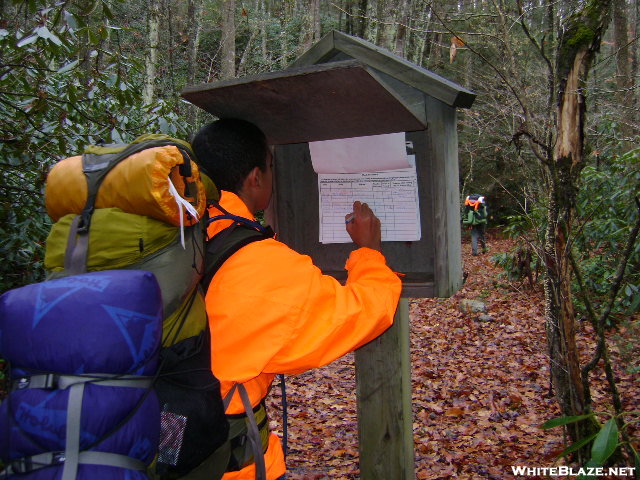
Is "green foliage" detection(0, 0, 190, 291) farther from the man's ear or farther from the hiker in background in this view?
the hiker in background

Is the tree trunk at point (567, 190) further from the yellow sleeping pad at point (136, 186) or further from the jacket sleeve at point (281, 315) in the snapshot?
the yellow sleeping pad at point (136, 186)

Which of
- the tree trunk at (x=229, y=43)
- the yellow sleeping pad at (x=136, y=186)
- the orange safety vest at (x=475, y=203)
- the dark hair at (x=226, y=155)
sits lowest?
the yellow sleeping pad at (x=136, y=186)

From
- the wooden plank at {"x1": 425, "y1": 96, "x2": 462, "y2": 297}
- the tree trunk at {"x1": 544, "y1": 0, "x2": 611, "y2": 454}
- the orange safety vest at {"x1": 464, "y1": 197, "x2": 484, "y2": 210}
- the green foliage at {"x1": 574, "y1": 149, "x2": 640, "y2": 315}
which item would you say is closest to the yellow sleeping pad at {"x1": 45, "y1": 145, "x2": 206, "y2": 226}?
the wooden plank at {"x1": 425, "y1": 96, "x2": 462, "y2": 297}

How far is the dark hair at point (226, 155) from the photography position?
2025 millimetres

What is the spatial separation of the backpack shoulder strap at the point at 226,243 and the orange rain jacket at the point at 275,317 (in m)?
0.02

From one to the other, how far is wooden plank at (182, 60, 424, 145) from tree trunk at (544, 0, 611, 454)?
155 centimetres

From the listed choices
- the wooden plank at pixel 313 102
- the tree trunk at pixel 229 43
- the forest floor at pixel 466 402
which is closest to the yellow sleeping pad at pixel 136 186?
the wooden plank at pixel 313 102

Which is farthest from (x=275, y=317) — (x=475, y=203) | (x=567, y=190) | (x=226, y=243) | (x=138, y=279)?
(x=475, y=203)

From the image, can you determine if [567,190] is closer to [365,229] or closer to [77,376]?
[365,229]

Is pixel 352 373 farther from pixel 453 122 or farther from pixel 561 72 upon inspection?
pixel 453 122

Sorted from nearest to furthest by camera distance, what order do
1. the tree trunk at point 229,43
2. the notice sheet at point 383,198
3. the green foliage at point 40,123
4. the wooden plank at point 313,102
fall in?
the wooden plank at point 313,102 → the notice sheet at point 383,198 → the green foliage at point 40,123 → the tree trunk at point 229,43

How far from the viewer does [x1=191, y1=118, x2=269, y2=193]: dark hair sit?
2.03 m

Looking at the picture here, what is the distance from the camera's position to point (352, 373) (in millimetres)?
6680

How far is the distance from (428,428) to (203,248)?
3.87m
